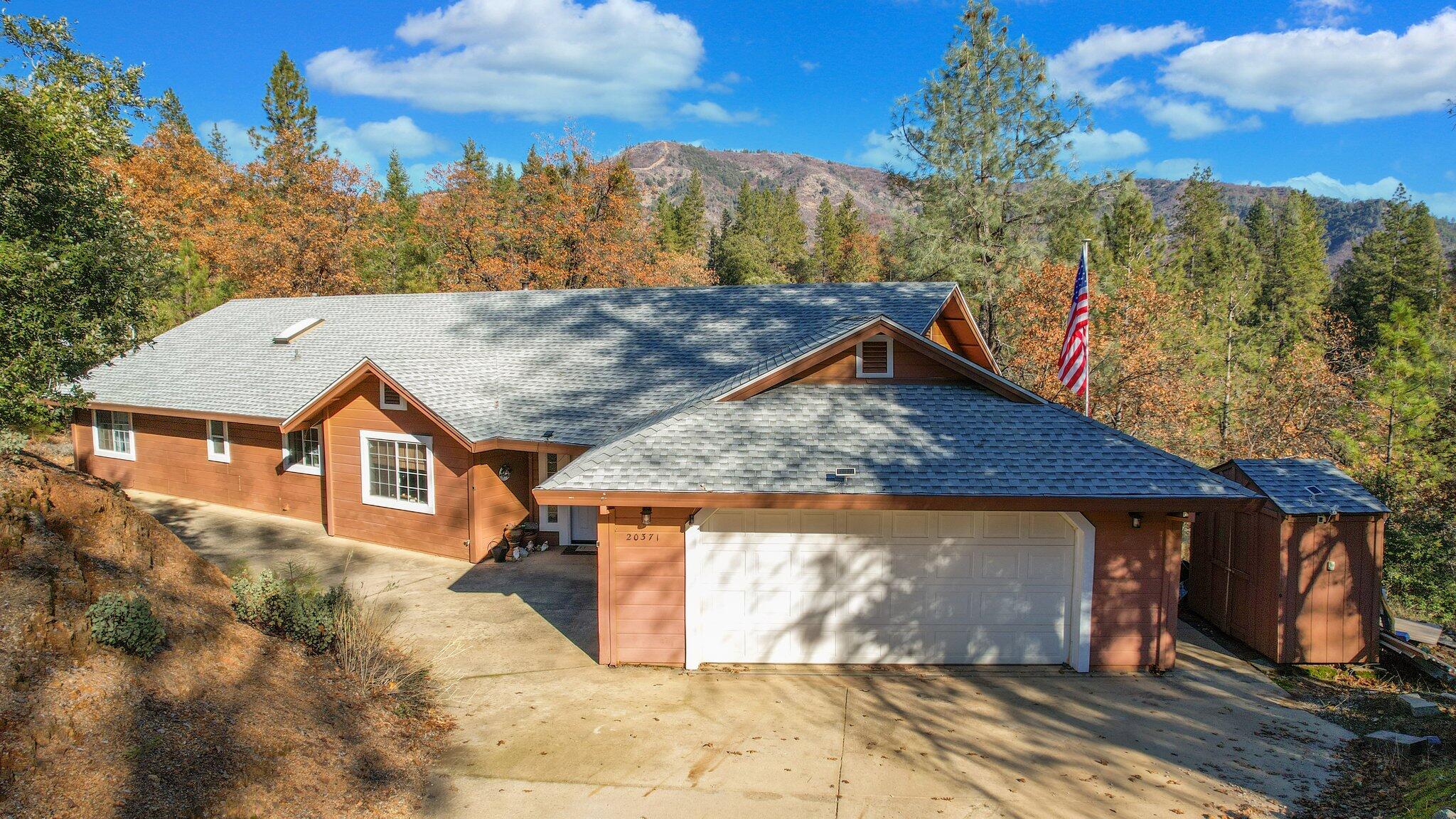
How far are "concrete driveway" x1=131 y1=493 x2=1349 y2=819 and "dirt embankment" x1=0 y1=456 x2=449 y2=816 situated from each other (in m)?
0.79

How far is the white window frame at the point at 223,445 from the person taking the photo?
17969 mm

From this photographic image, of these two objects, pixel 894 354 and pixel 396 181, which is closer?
pixel 894 354

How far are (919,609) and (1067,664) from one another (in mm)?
1954

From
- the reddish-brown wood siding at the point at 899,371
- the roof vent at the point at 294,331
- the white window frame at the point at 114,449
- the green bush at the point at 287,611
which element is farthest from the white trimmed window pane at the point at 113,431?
the reddish-brown wood siding at the point at 899,371

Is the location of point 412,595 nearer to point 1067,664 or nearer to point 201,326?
point 1067,664

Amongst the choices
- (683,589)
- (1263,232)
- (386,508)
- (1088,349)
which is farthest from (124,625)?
(1263,232)

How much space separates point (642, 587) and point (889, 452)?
3453 millimetres

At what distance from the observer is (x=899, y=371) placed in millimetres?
11039

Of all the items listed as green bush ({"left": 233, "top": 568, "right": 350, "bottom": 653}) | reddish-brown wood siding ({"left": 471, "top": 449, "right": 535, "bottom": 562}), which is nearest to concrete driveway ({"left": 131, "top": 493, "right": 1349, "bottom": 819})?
green bush ({"left": 233, "top": 568, "right": 350, "bottom": 653})

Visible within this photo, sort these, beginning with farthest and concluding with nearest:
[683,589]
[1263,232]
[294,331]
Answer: [1263,232]
[294,331]
[683,589]

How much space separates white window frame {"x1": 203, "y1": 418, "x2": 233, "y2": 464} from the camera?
1797 centimetres

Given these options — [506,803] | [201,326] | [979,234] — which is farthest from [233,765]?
[979,234]

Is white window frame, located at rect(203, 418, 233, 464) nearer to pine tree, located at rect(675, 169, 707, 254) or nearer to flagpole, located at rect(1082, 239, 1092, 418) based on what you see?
flagpole, located at rect(1082, 239, 1092, 418)

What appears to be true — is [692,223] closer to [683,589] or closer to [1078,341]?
[1078,341]
